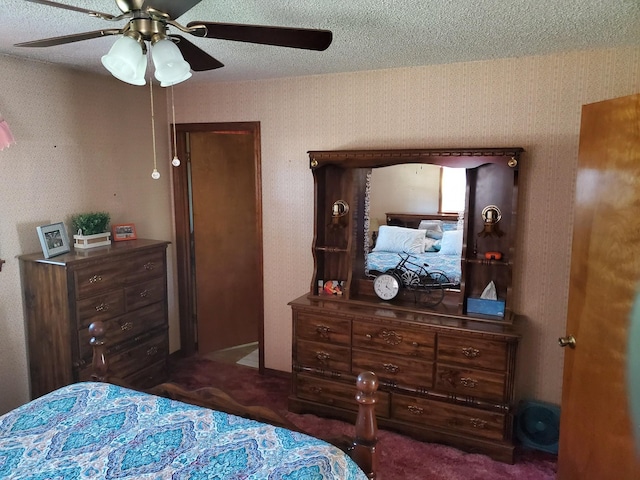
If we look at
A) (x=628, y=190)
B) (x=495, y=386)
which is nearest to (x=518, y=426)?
(x=495, y=386)

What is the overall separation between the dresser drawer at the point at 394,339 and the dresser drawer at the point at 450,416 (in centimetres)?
29

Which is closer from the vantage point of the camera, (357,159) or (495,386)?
(495,386)

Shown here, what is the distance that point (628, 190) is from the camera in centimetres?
177

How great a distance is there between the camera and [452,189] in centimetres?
306

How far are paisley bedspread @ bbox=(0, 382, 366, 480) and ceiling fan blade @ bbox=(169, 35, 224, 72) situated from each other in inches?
54.4

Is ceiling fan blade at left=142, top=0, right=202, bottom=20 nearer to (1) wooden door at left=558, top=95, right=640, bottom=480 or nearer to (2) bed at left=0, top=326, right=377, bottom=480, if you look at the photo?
(2) bed at left=0, top=326, right=377, bottom=480

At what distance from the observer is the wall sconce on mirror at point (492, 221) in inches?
→ 116

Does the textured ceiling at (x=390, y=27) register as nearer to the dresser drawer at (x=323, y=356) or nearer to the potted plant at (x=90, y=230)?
the potted plant at (x=90, y=230)

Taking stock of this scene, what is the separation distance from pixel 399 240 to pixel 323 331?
79 cm

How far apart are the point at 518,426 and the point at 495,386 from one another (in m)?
0.42

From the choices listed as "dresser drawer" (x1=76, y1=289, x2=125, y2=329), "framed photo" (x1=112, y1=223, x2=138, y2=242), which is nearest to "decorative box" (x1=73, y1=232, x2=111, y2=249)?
"framed photo" (x1=112, y1=223, x2=138, y2=242)

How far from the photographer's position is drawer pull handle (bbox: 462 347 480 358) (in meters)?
2.78

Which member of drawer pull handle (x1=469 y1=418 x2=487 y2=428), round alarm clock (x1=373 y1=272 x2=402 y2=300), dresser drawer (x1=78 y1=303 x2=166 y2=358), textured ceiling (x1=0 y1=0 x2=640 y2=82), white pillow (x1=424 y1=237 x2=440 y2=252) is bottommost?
drawer pull handle (x1=469 y1=418 x2=487 y2=428)

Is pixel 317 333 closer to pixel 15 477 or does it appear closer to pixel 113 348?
pixel 113 348
